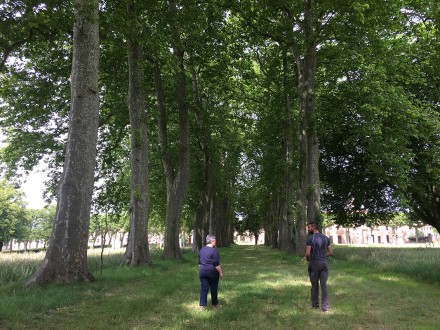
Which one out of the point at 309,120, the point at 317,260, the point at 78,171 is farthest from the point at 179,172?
the point at 317,260

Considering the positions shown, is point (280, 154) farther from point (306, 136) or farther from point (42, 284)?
point (42, 284)

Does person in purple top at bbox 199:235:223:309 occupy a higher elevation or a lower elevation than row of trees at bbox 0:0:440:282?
lower

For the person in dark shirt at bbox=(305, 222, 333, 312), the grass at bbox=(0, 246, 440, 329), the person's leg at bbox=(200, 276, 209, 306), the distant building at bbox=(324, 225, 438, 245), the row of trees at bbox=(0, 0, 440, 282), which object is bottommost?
the grass at bbox=(0, 246, 440, 329)

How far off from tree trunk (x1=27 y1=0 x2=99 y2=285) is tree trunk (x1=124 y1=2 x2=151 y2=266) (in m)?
4.88

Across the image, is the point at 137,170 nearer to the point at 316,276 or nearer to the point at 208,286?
the point at 208,286

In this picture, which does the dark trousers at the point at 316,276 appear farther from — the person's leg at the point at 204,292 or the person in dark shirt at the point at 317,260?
the person's leg at the point at 204,292

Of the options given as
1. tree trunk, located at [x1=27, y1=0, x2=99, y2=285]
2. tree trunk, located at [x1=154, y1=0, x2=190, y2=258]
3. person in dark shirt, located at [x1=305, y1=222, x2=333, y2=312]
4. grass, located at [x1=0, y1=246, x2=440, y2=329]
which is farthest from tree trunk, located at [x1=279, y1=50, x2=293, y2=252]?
person in dark shirt, located at [x1=305, y1=222, x2=333, y2=312]

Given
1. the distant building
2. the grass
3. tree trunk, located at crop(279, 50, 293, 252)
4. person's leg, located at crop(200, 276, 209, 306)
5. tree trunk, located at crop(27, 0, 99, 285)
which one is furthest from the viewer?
the distant building

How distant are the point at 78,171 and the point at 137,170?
18.8 ft

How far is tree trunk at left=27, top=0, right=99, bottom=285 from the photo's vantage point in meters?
9.13

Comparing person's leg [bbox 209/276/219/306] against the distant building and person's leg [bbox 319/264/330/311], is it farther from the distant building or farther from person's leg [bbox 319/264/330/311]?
the distant building

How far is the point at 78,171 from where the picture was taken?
972cm

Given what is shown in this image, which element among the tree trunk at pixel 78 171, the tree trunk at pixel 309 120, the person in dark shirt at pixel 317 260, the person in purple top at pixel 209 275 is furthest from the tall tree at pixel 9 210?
the person in dark shirt at pixel 317 260

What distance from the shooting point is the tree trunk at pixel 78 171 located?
360 inches
